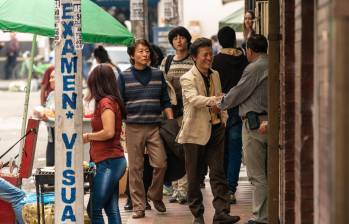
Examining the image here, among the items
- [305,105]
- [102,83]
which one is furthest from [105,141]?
[305,105]

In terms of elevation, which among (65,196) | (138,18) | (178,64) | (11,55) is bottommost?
(65,196)

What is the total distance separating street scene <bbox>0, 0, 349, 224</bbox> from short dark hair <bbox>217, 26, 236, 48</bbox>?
0.02 meters

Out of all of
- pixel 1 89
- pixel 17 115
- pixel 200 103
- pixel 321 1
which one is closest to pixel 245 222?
pixel 200 103

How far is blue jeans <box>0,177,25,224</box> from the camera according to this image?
886 cm

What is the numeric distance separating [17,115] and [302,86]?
19550mm

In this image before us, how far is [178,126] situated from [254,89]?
1.54m

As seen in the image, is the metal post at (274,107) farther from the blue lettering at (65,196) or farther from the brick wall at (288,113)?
the blue lettering at (65,196)

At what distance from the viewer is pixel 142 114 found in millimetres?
10203

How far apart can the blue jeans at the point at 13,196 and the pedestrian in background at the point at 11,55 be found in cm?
3007

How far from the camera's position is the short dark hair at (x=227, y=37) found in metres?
10.9

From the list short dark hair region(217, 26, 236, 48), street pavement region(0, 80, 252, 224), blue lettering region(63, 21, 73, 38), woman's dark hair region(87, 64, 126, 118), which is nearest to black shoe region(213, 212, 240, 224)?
street pavement region(0, 80, 252, 224)

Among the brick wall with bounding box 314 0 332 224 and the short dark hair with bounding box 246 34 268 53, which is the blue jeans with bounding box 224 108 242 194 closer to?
the short dark hair with bounding box 246 34 268 53

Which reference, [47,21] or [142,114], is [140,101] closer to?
[142,114]

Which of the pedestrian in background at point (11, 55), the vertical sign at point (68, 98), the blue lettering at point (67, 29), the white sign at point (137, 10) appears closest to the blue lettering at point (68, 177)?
the vertical sign at point (68, 98)
